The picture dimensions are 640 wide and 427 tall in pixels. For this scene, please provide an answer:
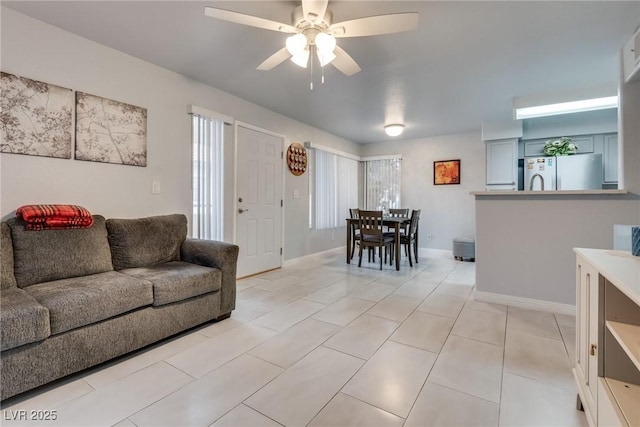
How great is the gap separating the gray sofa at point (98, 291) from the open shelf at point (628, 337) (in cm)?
231

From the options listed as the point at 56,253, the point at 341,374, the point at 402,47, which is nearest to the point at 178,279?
the point at 56,253

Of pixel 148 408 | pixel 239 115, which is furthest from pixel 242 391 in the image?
pixel 239 115

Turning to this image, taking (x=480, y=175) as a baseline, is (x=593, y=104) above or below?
above

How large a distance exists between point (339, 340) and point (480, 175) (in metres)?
4.49

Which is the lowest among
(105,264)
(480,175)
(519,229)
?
(105,264)

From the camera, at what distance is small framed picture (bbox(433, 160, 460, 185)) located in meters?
5.44

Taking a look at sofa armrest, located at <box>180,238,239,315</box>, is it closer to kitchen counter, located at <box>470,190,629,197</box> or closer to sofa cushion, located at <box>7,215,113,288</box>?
sofa cushion, located at <box>7,215,113,288</box>

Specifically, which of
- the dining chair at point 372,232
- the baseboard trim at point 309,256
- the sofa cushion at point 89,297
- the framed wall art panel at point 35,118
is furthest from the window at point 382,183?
the framed wall art panel at point 35,118

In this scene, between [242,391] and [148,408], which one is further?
[242,391]

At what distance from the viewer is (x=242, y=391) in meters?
1.52

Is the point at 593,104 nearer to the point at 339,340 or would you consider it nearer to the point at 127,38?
the point at 339,340

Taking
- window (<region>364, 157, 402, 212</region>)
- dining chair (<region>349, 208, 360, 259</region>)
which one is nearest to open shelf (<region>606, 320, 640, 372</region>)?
dining chair (<region>349, 208, 360, 259</region>)

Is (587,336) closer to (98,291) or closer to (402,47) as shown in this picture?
(402,47)

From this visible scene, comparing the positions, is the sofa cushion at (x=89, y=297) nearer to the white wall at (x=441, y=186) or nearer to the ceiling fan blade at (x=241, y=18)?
the ceiling fan blade at (x=241, y=18)
